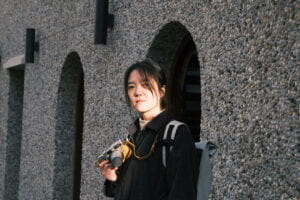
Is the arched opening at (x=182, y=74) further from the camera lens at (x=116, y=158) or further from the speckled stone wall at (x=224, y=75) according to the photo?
the camera lens at (x=116, y=158)

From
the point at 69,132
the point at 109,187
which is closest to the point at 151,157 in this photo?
the point at 109,187

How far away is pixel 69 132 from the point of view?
804cm

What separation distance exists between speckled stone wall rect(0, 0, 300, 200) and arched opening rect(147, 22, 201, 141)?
2 centimetres

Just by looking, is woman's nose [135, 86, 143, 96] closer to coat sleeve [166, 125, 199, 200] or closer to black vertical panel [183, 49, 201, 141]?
coat sleeve [166, 125, 199, 200]

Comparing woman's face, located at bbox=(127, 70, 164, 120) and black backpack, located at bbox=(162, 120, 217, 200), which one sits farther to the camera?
woman's face, located at bbox=(127, 70, 164, 120)

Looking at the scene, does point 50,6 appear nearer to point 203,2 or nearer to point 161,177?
point 203,2

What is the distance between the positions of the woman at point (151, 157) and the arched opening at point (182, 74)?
2489 millimetres

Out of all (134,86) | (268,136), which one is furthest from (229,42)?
(134,86)

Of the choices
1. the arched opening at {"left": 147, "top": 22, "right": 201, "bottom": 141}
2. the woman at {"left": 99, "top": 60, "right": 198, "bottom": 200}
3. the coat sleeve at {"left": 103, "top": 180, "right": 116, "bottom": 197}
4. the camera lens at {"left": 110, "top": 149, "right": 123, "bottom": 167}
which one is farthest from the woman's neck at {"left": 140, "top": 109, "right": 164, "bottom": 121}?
the arched opening at {"left": 147, "top": 22, "right": 201, "bottom": 141}

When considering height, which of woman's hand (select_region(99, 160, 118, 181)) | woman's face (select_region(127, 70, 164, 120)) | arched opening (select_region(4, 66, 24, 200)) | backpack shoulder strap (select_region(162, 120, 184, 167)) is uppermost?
woman's face (select_region(127, 70, 164, 120))

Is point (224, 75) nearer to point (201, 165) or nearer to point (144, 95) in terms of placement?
point (144, 95)

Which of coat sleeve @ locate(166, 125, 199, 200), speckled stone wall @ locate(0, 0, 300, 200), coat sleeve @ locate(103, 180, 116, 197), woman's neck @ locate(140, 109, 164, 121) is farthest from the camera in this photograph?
speckled stone wall @ locate(0, 0, 300, 200)

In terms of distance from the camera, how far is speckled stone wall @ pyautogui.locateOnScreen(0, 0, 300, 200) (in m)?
3.43

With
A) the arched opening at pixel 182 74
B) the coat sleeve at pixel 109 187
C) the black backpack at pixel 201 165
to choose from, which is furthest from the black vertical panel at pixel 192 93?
the black backpack at pixel 201 165
